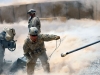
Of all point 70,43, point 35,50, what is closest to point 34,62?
point 35,50

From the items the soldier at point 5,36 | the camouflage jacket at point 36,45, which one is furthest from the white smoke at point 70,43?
the soldier at point 5,36

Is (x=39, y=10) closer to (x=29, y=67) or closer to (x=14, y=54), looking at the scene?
(x=14, y=54)

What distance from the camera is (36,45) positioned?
706 cm

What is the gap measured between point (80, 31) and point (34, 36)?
15.1ft

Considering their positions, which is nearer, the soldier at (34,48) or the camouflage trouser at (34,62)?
the soldier at (34,48)

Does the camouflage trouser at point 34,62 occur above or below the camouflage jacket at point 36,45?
below

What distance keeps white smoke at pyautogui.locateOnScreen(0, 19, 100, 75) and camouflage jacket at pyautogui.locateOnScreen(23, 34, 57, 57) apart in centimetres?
83

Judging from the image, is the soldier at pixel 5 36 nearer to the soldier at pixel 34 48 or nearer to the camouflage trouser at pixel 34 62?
the soldier at pixel 34 48

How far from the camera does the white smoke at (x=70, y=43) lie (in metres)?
7.69

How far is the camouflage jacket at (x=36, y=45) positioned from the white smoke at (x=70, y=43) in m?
0.83

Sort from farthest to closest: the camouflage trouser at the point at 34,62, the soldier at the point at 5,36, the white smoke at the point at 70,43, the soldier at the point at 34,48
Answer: the soldier at the point at 5,36 → the white smoke at the point at 70,43 → the camouflage trouser at the point at 34,62 → the soldier at the point at 34,48

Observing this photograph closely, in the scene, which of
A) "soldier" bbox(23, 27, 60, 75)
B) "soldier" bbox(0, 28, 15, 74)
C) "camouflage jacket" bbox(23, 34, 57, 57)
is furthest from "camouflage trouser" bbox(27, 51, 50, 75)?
"soldier" bbox(0, 28, 15, 74)

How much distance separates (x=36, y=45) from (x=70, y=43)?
9.22 ft

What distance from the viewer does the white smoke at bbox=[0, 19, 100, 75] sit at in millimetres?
7693
